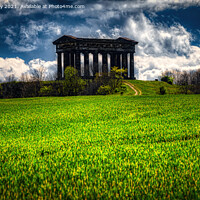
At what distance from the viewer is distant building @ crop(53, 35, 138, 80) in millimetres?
79750

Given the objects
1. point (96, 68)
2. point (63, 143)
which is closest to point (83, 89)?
point (96, 68)

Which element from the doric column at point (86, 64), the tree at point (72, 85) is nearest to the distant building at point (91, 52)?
the doric column at point (86, 64)

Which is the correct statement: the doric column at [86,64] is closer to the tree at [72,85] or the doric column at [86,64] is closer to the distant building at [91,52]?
the distant building at [91,52]

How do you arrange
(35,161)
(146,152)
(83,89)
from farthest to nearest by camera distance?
(83,89) < (146,152) < (35,161)

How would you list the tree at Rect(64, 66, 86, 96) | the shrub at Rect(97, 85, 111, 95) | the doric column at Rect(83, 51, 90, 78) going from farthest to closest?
the doric column at Rect(83, 51, 90, 78)
the tree at Rect(64, 66, 86, 96)
the shrub at Rect(97, 85, 111, 95)

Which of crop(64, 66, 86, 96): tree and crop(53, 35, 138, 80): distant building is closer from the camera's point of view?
crop(64, 66, 86, 96): tree

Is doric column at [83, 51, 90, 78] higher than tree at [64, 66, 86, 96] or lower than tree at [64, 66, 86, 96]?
higher

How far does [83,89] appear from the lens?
5509cm

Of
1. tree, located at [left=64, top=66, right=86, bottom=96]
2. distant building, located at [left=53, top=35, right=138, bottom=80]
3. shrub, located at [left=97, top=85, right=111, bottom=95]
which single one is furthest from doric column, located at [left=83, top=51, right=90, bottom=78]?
shrub, located at [left=97, top=85, right=111, bottom=95]

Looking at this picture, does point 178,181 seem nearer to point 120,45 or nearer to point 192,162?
point 192,162

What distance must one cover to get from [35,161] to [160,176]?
2.71 meters

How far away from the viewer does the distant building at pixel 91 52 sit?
79.8 metres

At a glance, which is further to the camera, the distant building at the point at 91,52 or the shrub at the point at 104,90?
the distant building at the point at 91,52

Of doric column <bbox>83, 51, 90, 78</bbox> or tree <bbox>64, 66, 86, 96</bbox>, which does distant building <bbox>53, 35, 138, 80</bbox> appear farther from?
tree <bbox>64, 66, 86, 96</bbox>
